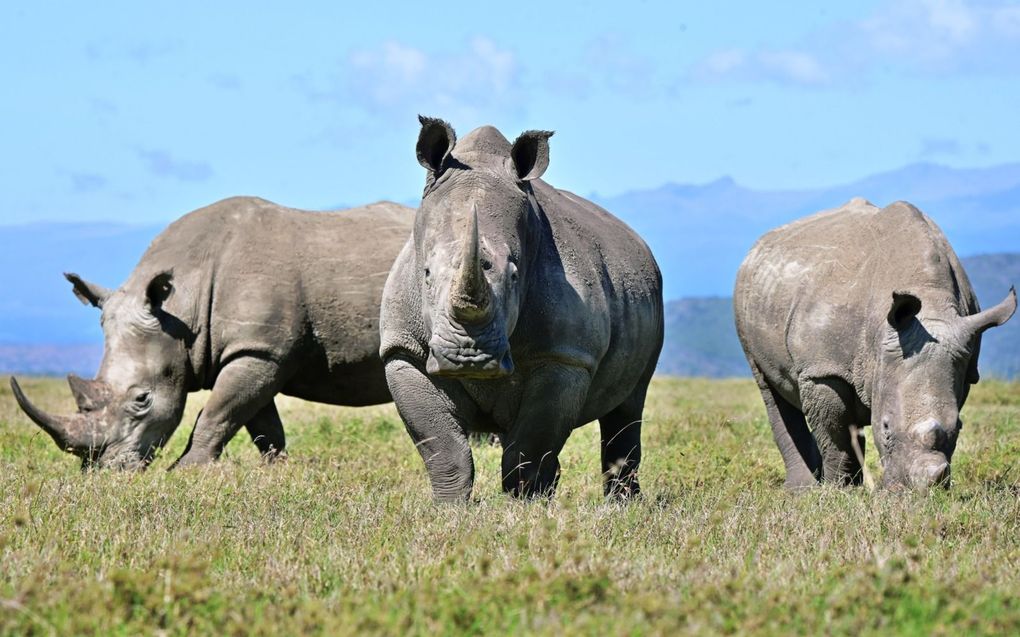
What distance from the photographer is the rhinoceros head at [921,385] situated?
9.00m

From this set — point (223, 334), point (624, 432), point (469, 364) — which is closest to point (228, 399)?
point (223, 334)

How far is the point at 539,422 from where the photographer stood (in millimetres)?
8453

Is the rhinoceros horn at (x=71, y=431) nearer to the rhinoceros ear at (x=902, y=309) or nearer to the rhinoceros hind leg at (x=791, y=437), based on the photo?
the rhinoceros hind leg at (x=791, y=437)

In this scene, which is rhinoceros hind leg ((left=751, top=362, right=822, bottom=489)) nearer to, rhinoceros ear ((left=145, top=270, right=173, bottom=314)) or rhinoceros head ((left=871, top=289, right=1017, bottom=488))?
rhinoceros head ((left=871, top=289, right=1017, bottom=488))

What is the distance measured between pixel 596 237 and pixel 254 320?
300 centimetres

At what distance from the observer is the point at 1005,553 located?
22.9ft

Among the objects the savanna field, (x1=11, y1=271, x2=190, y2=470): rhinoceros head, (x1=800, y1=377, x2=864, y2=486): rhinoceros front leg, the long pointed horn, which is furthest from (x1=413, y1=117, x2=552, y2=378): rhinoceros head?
(x1=11, y1=271, x2=190, y2=470): rhinoceros head

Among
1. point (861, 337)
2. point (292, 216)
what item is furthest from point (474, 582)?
point (292, 216)

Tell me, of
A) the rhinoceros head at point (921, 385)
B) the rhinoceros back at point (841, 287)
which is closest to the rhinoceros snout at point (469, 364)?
the rhinoceros head at point (921, 385)

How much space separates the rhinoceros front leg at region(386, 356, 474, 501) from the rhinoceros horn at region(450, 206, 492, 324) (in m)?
1.04

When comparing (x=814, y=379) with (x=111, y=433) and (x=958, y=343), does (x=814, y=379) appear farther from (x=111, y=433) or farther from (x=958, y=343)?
(x=111, y=433)

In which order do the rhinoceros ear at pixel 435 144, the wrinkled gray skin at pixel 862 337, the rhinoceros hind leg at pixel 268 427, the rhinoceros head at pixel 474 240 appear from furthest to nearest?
the rhinoceros hind leg at pixel 268 427 → the wrinkled gray skin at pixel 862 337 → the rhinoceros ear at pixel 435 144 → the rhinoceros head at pixel 474 240

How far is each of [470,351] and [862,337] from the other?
3199 millimetres

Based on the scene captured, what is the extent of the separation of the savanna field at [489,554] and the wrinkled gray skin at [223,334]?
0.45 m
